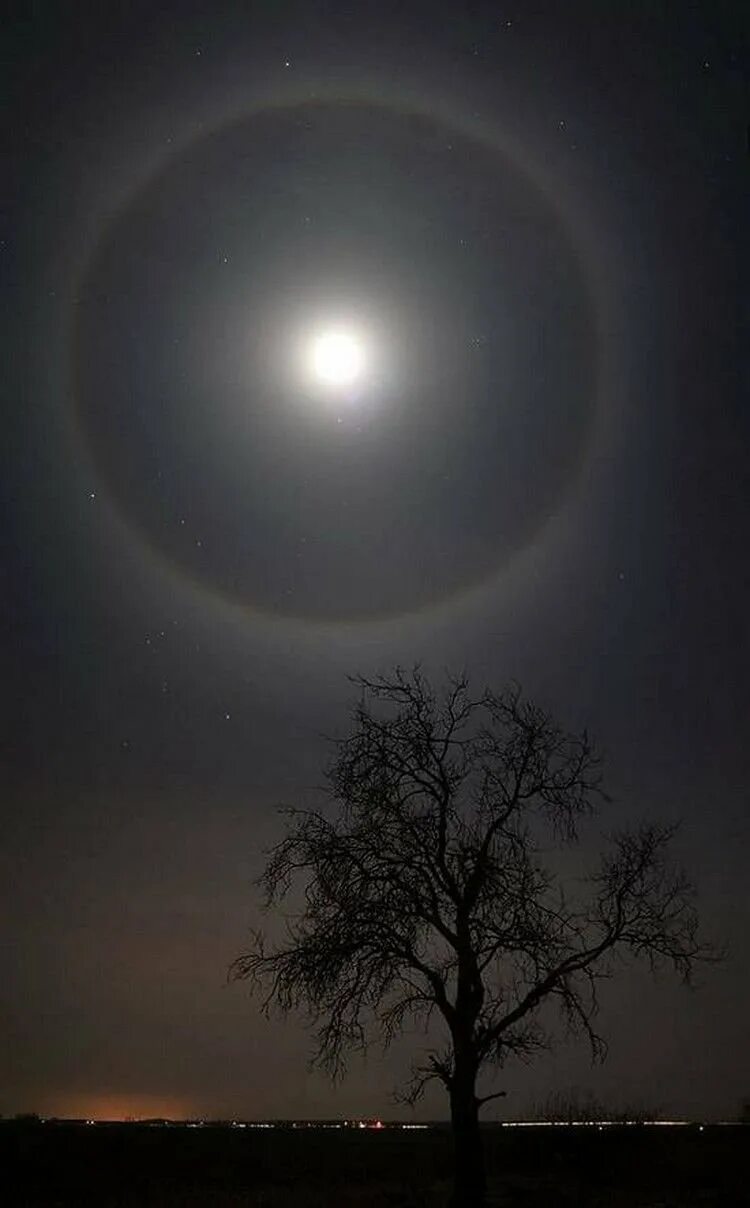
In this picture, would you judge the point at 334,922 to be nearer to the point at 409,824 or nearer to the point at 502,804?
the point at 409,824

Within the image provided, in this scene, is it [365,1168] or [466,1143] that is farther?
[365,1168]

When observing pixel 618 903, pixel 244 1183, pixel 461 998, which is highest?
pixel 618 903

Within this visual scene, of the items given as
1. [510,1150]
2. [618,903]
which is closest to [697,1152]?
[510,1150]

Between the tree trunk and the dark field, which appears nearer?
the tree trunk

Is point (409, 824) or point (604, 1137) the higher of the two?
point (409, 824)
